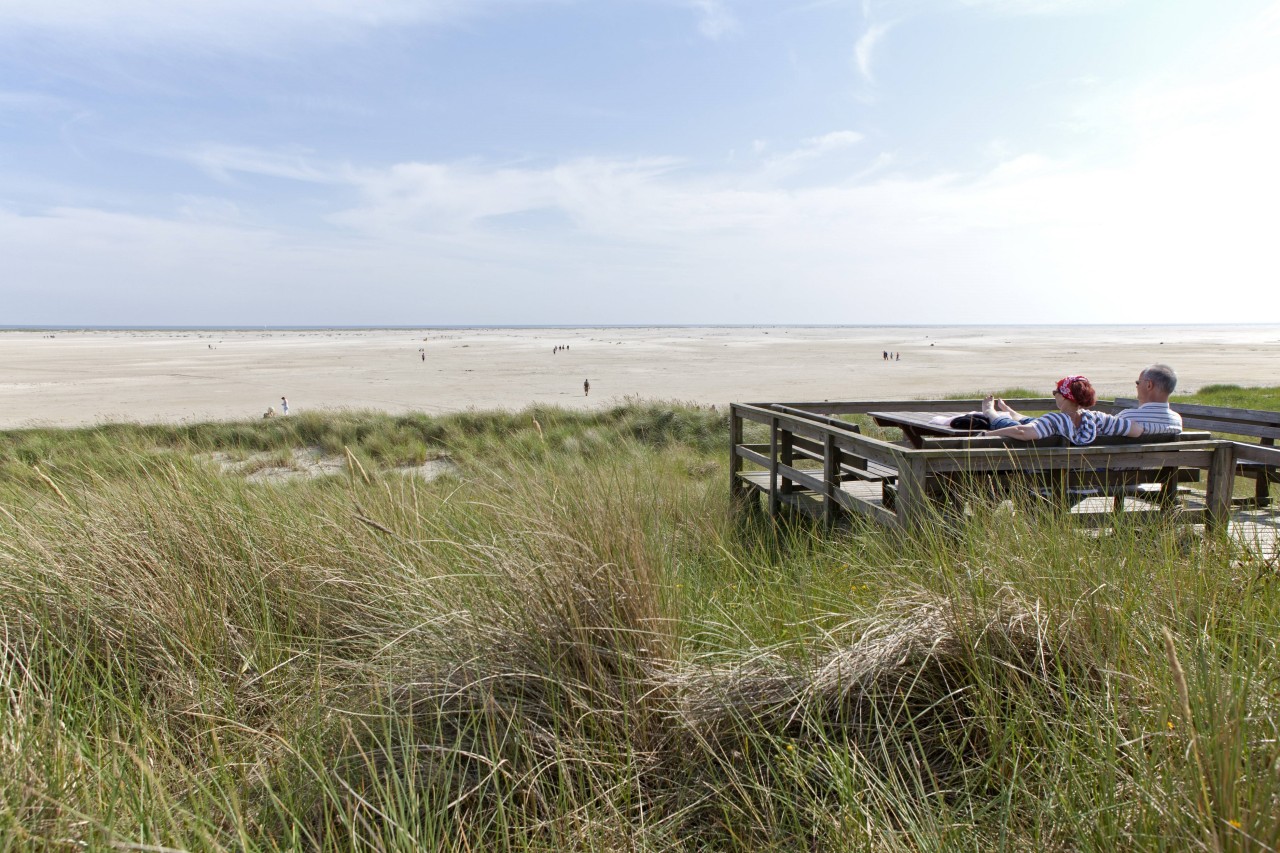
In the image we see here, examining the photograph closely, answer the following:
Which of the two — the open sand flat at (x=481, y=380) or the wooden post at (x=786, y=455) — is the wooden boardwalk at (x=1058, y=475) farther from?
the open sand flat at (x=481, y=380)

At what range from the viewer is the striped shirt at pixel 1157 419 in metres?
4.80

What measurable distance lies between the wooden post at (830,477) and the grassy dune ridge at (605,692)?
189cm

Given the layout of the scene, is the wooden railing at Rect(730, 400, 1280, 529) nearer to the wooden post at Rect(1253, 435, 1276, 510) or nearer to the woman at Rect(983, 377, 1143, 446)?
the woman at Rect(983, 377, 1143, 446)

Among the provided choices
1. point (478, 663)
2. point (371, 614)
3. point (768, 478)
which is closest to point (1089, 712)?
point (478, 663)

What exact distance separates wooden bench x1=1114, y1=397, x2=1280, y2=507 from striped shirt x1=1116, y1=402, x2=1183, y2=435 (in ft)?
3.34

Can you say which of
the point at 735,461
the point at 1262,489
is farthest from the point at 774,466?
the point at 1262,489

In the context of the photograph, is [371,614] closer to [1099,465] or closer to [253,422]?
[1099,465]

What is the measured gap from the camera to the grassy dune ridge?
1874 mm

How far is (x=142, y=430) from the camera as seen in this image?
550 inches

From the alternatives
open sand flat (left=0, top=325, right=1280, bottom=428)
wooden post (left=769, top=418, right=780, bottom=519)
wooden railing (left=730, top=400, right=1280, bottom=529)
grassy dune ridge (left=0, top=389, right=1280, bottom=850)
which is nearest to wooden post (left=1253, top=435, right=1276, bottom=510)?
wooden railing (left=730, top=400, right=1280, bottom=529)

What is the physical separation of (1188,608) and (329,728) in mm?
2726

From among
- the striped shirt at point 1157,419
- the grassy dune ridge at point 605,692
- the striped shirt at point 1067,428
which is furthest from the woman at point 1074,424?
the grassy dune ridge at point 605,692

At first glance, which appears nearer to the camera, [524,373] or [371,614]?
[371,614]

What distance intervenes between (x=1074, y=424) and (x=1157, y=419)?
2.02 feet
